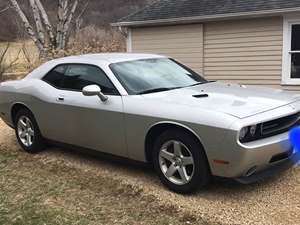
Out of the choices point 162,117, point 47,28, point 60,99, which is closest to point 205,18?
point 47,28

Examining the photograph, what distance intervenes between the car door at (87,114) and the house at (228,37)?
6.64 meters

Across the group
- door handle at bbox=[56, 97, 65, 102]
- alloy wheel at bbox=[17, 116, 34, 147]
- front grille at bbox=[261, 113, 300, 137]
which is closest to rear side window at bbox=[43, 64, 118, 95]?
door handle at bbox=[56, 97, 65, 102]

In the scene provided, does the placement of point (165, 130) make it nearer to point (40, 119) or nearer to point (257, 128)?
point (257, 128)

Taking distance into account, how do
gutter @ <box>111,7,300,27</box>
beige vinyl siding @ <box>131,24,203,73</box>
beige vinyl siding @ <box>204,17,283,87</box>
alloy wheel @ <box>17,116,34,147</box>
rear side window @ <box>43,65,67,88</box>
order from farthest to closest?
beige vinyl siding @ <box>131,24,203,73</box> < beige vinyl siding @ <box>204,17,283,87</box> < gutter @ <box>111,7,300,27</box> < alloy wheel @ <box>17,116,34,147</box> < rear side window @ <box>43,65,67,88</box>

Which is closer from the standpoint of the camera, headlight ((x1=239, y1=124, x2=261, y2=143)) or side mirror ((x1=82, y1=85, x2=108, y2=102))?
headlight ((x1=239, y1=124, x2=261, y2=143))

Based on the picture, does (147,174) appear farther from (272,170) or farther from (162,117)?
(272,170)

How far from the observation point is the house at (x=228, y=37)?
11.8 meters

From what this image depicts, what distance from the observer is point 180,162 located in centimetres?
509

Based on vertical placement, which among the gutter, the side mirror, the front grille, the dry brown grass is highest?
the gutter

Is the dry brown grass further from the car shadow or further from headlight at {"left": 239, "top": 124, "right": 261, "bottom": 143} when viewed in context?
headlight at {"left": 239, "top": 124, "right": 261, "bottom": 143}

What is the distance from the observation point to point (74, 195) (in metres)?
5.36

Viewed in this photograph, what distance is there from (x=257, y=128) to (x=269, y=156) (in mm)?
319

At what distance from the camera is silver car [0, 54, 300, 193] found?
475cm

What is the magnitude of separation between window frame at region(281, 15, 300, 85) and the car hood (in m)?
6.25
